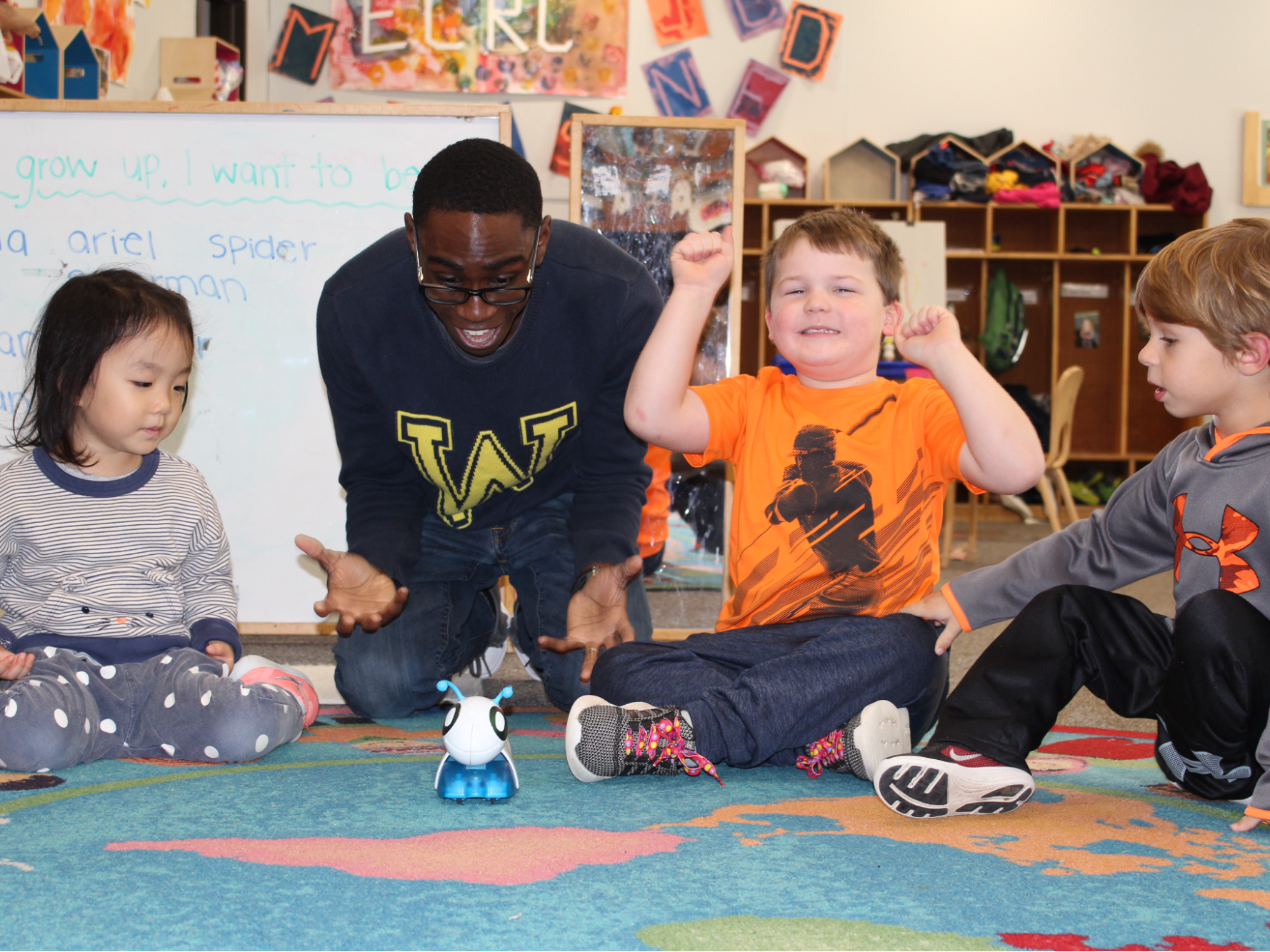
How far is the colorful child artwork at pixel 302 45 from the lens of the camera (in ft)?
16.4

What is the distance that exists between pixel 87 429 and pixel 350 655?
451mm

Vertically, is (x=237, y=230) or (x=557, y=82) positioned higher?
(x=557, y=82)

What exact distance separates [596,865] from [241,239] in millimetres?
1590

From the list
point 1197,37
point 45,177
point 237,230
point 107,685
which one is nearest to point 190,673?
point 107,685

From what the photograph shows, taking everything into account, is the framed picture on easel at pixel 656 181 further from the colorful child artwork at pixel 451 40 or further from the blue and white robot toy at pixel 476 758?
the colorful child artwork at pixel 451 40

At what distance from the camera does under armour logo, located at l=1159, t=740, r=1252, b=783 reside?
1.08m

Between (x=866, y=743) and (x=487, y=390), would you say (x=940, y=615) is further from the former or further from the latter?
(x=487, y=390)

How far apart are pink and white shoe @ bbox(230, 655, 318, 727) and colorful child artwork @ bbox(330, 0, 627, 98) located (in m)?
4.14

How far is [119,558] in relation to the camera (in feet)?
4.34

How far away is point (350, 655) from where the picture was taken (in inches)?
59.8

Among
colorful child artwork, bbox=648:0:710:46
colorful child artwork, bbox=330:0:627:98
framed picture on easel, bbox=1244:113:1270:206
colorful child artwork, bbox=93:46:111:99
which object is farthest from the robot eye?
framed picture on easel, bbox=1244:113:1270:206

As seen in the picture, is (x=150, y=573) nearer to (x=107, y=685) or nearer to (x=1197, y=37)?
(x=107, y=685)

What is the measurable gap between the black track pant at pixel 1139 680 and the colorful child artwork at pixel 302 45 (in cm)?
474

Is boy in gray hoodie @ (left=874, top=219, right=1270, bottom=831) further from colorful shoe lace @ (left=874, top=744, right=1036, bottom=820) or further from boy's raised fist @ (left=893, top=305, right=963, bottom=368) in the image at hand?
boy's raised fist @ (left=893, top=305, right=963, bottom=368)
